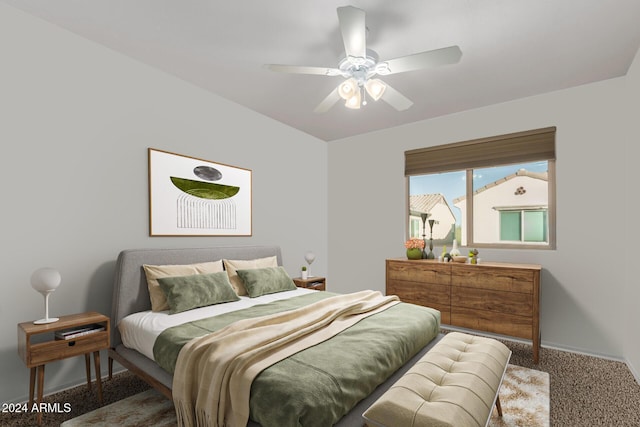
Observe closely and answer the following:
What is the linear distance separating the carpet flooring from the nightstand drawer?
1.32ft

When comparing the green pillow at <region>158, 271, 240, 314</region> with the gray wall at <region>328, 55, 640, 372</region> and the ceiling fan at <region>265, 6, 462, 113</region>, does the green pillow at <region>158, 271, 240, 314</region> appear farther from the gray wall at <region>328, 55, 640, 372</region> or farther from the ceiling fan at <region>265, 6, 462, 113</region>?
the gray wall at <region>328, 55, 640, 372</region>

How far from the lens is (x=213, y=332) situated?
2037 mm

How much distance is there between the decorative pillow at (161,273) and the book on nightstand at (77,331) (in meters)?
0.40

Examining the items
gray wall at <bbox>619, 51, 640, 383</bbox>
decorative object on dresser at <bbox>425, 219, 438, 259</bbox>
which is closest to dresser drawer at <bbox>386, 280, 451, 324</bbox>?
decorative object on dresser at <bbox>425, 219, 438, 259</bbox>

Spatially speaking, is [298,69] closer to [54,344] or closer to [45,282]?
[45,282]

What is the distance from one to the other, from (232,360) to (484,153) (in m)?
A: 3.69

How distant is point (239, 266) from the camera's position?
3.38m

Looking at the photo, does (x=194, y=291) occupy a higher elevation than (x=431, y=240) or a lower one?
lower

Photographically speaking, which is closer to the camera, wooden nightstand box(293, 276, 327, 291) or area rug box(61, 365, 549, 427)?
area rug box(61, 365, 549, 427)

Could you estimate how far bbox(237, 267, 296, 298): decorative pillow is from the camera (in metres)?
3.18

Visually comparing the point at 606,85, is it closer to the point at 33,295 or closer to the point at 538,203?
→ the point at 538,203

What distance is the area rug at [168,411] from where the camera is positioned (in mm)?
2027

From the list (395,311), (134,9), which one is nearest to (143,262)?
(134,9)

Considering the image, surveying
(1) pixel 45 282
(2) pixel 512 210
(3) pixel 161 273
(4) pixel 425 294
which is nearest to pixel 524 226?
(2) pixel 512 210
